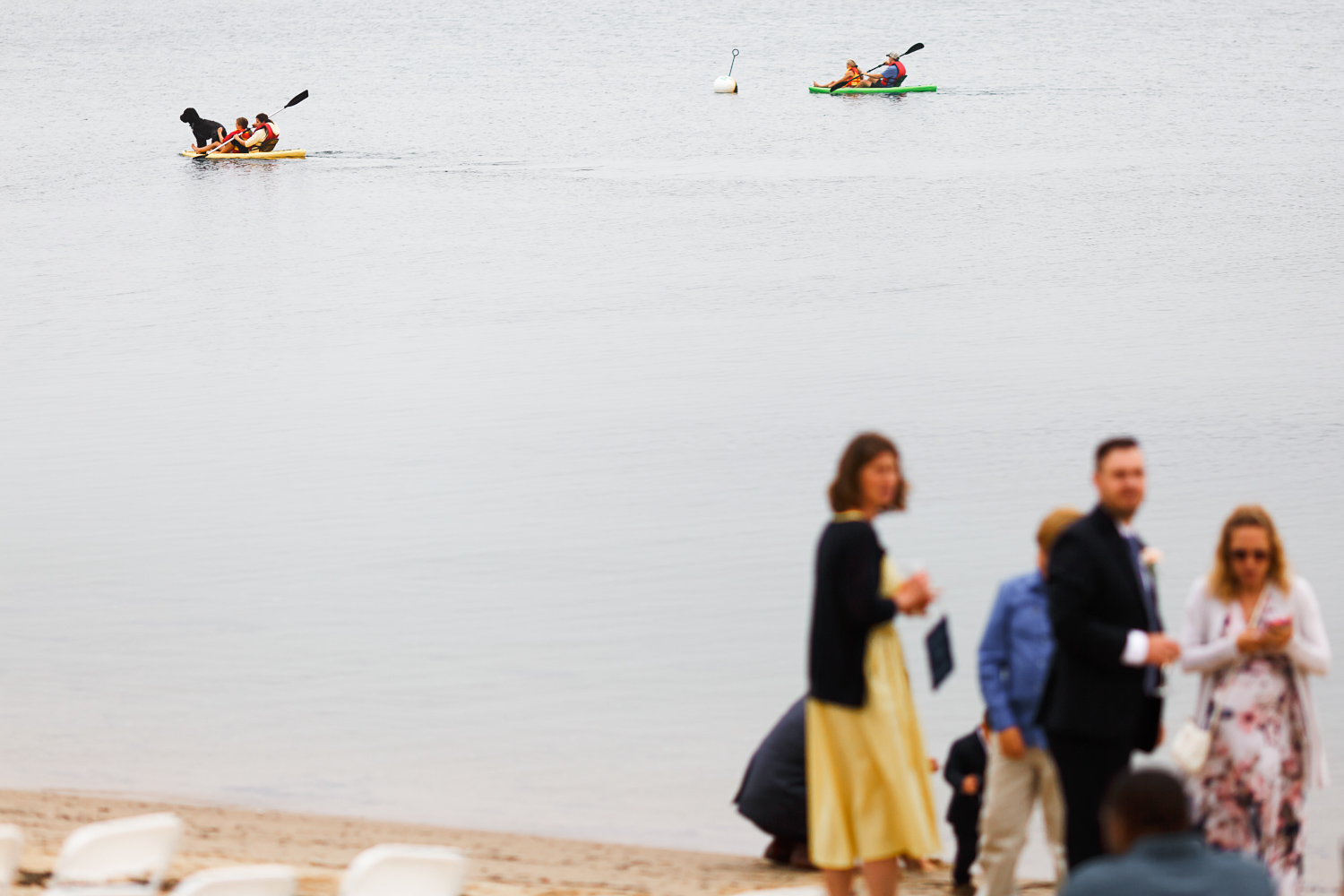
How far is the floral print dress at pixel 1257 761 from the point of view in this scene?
462 centimetres

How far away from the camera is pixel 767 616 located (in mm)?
11500

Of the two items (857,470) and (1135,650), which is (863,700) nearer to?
(857,470)

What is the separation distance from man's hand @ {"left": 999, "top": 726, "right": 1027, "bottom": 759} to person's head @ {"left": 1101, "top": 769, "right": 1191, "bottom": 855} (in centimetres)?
184

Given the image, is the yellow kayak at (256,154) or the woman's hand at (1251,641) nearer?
the woman's hand at (1251,641)

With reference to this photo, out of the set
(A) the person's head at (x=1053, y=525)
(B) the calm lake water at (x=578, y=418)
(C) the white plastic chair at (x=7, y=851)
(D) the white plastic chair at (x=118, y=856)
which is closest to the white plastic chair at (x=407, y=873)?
(D) the white plastic chair at (x=118, y=856)

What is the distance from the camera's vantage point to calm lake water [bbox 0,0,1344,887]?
985 cm

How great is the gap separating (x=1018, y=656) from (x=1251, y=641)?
0.73 m

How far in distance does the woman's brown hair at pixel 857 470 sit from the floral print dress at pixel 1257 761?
1.01 m

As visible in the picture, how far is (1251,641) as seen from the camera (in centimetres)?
452

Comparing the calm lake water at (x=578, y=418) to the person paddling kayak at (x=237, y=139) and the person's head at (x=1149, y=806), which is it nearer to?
the person paddling kayak at (x=237, y=139)

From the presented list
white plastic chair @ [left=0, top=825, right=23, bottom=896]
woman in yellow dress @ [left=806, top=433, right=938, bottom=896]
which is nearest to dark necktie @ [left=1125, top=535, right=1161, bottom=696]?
woman in yellow dress @ [left=806, top=433, right=938, bottom=896]

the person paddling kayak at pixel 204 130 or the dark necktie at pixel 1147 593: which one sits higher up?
the person paddling kayak at pixel 204 130

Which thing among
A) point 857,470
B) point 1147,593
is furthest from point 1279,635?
point 857,470

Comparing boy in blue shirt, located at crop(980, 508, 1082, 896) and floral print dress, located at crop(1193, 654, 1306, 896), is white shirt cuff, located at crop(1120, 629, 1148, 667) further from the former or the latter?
boy in blue shirt, located at crop(980, 508, 1082, 896)
